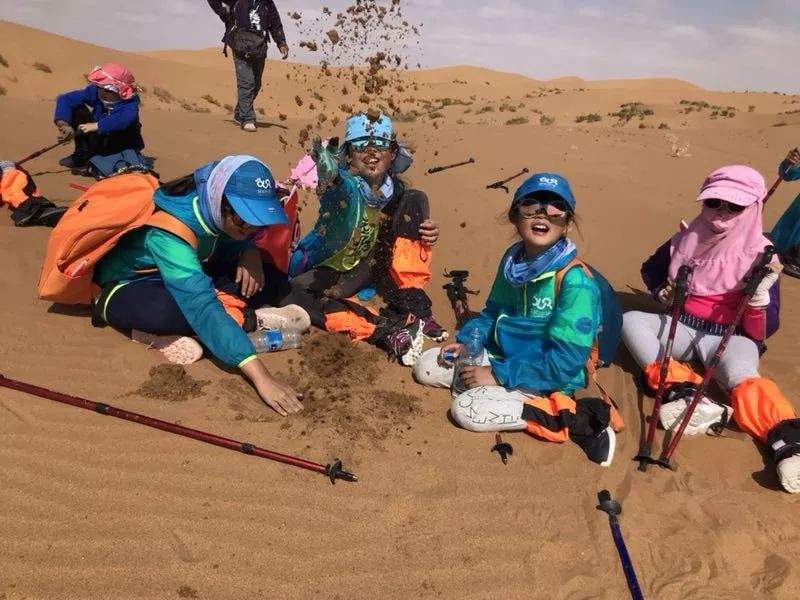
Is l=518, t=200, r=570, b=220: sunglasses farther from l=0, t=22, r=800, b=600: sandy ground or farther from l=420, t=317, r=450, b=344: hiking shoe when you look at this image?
l=420, t=317, r=450, b=344: hiking shoe

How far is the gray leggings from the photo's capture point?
144 inches

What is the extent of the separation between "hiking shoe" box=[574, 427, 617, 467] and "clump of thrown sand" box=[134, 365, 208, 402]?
2.24 metres

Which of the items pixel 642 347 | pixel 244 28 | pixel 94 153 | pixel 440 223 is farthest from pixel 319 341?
pixel 244 28

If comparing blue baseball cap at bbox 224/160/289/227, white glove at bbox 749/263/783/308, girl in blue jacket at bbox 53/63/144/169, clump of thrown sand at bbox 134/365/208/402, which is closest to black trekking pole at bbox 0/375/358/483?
clump of thrown sand at bbox 134/365/208/402

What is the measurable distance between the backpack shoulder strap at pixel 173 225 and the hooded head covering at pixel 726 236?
10.4ft

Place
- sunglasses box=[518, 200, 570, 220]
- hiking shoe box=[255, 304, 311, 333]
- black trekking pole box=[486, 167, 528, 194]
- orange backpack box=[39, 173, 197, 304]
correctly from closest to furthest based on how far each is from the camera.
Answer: sunglasses box=[518, 200, 570, 220] < orange backpack box=[39, 173, 197, 304] < hiking shoe box=[255, 304, 311, 333] < black trekking pole box=[486, 167, 528, 194]

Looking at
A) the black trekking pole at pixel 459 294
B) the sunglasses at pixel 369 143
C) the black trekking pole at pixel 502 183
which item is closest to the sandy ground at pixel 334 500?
the black trekking pole at pixel 459 294

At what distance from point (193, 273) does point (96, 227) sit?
0.67 m

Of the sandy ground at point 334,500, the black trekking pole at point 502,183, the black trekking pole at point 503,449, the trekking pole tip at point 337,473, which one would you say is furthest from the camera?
the black trekking pole at point 502,183

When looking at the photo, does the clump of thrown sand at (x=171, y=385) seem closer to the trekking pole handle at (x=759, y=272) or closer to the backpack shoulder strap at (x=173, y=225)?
the backpack shoulder strap at (x=173, y=225)

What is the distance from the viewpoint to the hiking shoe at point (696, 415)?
11.5 ft

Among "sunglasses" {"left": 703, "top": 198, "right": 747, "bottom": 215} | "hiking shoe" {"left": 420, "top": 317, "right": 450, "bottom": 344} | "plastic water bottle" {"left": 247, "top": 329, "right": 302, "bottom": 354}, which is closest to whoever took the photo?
"sunglasses" {"left": 703, "top": 198, "right": 747, "bottom": 215}

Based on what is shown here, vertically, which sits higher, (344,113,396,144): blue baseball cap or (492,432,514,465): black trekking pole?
(344,113,396,144): blue baseball cap

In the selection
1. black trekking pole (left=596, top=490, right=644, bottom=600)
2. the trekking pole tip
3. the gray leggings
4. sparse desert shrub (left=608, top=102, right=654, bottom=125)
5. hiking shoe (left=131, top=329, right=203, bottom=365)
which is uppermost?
sparse desert shrub (left=608, top=102, right=654, bottom=125)
